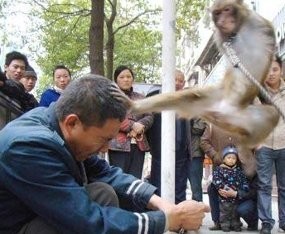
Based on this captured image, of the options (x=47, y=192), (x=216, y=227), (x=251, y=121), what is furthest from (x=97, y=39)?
(x=47, y=192)

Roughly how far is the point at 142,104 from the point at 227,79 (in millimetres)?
646

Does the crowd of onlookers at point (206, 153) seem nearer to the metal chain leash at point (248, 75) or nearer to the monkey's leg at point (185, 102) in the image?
the monkey's leg at point (185, 102)

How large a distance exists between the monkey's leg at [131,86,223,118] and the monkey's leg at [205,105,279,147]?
10 centimetres

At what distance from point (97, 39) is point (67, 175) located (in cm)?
747

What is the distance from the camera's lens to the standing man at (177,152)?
19.6 ft

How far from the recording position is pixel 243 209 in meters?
6.11

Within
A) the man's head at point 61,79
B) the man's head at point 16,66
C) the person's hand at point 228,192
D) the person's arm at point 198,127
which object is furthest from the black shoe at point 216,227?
the man's head at point 16,66

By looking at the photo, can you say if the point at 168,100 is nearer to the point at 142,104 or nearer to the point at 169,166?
the point at 142,104

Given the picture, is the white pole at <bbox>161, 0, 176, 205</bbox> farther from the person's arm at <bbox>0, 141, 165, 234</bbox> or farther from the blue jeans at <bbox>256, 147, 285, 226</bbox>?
the person's arm at <bbox>0, 141, 165, 234</bbox>

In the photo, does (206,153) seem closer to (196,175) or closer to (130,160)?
(196,175)

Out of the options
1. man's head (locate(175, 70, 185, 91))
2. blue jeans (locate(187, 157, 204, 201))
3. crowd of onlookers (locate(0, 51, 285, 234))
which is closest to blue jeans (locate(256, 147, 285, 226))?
crowd of onlookers (locate(0, 51, 285, 234))

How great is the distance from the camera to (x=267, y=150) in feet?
19.5

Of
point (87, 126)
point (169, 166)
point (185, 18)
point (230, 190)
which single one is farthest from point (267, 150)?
point (185, 18)

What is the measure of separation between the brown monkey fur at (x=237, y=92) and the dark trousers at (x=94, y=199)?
145 centimetres
